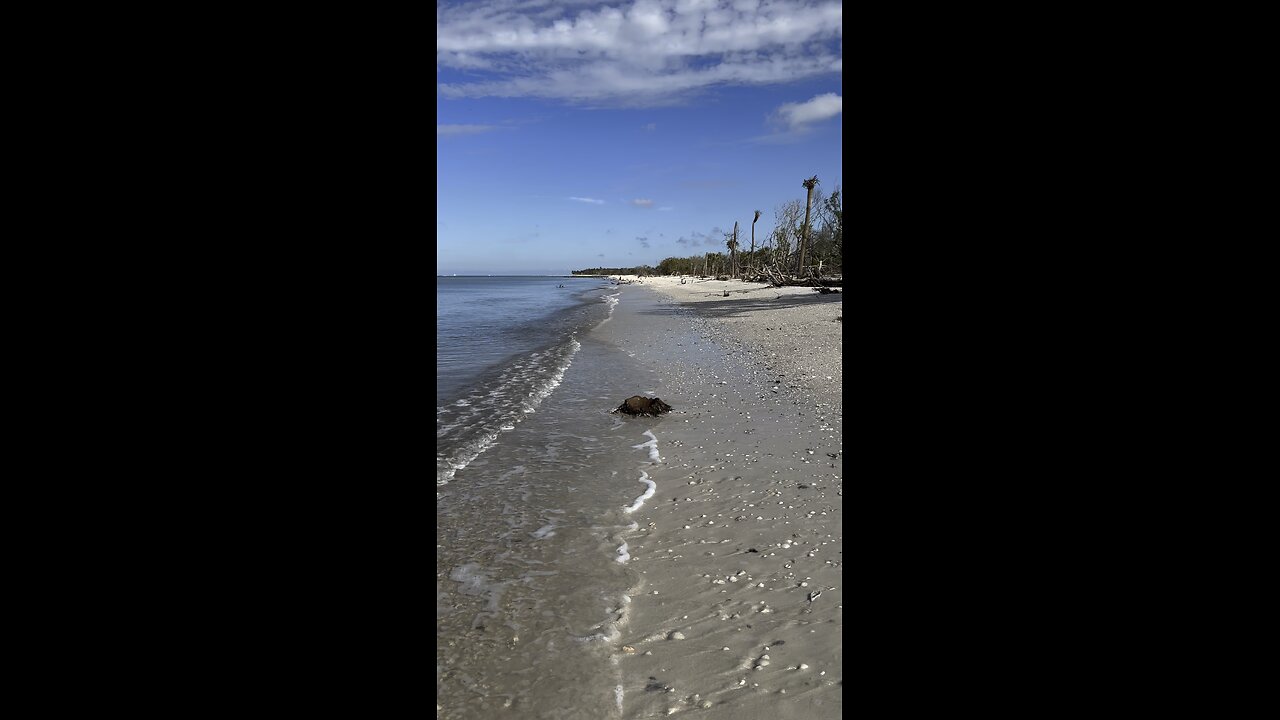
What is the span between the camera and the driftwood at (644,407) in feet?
27.1

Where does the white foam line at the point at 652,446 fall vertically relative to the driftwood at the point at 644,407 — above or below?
below

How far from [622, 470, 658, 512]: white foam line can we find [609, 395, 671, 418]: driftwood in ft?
7.48

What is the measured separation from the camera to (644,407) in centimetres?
831

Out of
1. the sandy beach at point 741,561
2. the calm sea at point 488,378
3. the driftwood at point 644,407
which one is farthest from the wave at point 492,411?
the sandy beach at point 741,561

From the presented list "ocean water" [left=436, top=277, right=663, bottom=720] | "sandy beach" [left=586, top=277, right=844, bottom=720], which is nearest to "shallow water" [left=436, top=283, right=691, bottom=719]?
"ocean water" [left=436, top=277, right=663, bottom=720]

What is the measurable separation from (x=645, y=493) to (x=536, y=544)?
3.88ft

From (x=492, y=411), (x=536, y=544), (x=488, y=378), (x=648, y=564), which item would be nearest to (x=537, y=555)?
(x=536, y=544)

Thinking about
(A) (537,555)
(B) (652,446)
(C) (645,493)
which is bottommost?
(A) (537,555)

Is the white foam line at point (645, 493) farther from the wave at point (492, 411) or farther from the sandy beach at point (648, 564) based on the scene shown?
the wave at point (492, 411)

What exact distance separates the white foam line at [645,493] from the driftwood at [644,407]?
228 centimetres

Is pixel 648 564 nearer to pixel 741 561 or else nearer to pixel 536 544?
pixel 741 561

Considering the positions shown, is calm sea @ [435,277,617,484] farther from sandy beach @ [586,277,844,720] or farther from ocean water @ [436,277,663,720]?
sandy beach @ [586,277,844,720]
